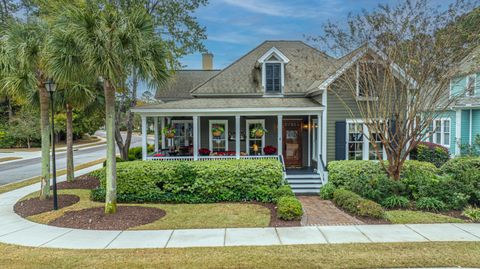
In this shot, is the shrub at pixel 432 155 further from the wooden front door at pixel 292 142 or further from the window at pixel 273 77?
the window at pixel 273 77

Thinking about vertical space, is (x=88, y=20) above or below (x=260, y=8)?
below

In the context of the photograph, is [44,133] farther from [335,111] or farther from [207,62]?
[207,62]

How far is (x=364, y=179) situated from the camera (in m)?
10.6

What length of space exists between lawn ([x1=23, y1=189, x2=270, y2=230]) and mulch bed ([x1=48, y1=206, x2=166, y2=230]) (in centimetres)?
30

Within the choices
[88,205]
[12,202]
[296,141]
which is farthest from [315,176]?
[12,202]

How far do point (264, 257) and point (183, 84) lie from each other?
1408 cm

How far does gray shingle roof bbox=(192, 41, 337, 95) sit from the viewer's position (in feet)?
49.7

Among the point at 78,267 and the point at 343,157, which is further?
the point at 343,157

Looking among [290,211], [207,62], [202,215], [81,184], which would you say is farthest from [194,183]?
[207,62]

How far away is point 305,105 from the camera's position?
13.0 meters

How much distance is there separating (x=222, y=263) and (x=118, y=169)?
654 centimetres

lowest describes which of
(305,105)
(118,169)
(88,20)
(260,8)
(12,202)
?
(12,202)

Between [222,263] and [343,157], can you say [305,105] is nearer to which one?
[343,157]

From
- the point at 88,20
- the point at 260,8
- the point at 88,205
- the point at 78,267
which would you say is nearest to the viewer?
the point at 78,267
